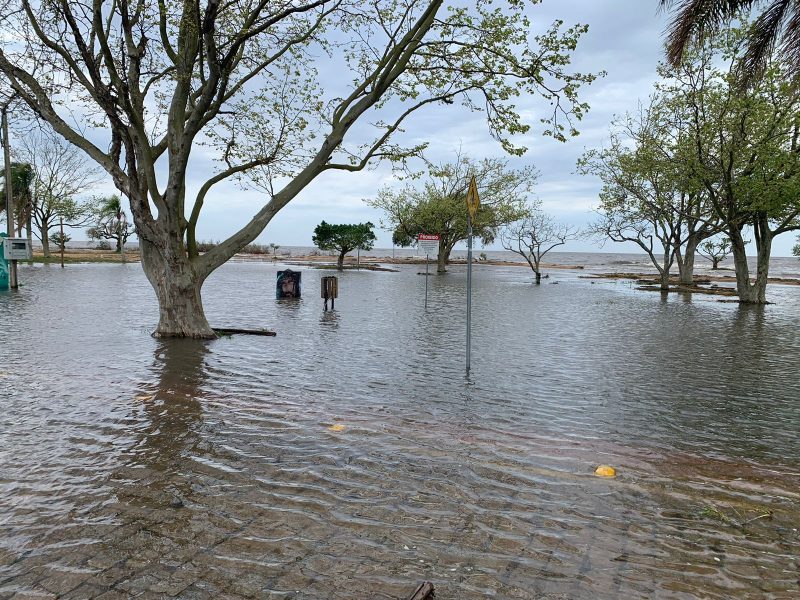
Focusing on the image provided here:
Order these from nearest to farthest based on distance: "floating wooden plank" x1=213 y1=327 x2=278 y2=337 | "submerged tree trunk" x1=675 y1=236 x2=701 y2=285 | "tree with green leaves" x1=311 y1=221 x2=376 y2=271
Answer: "floating wooden plank" x1=213 y1=327 x2=278 y2=337 → "submerged tree trunk" x1=675 y1=236 x2=701 y2=285 → "tree with green leaves" x1=311 y1=221 x2=376 y2=271

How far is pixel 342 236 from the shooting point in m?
48.9

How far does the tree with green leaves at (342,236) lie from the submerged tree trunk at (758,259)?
1243 inches

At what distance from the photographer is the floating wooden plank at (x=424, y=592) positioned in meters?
2.49

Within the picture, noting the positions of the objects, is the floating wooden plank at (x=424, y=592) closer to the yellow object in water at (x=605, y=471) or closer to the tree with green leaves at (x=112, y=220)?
the yellow object in water at (x=605, y=471)

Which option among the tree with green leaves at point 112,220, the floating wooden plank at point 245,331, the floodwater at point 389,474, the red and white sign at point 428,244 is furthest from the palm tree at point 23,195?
the floodwater at point 389,474

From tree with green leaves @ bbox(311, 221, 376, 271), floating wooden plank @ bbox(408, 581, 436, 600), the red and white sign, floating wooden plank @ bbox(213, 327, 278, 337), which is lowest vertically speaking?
floating wooden plank @ bbox(408, 581, 436, 600)

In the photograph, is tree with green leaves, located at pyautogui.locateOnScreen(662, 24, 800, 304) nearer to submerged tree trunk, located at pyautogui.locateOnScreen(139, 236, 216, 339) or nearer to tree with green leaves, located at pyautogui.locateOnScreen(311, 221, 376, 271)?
submerged tree trunk, located at pyautogui.locateOnScreen(139, 236, 216, 339)

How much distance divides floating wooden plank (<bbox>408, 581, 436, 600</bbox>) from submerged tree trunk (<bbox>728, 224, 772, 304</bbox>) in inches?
942

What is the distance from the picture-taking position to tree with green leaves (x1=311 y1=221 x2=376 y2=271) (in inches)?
1908

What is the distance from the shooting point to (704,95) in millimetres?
20047

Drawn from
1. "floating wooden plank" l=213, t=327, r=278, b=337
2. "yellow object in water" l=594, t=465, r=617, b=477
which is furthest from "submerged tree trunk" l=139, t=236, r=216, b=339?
"yellow object in water" l=594, t=465, r=617, b=477

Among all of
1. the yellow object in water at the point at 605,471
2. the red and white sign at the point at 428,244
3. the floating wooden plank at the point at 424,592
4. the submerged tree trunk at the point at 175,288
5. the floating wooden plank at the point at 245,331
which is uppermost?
the red and white sign at the point at 428,244

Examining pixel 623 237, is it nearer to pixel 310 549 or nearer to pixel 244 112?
pixel 244 112

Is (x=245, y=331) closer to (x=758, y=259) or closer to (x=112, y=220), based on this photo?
(x=758, y=259)
